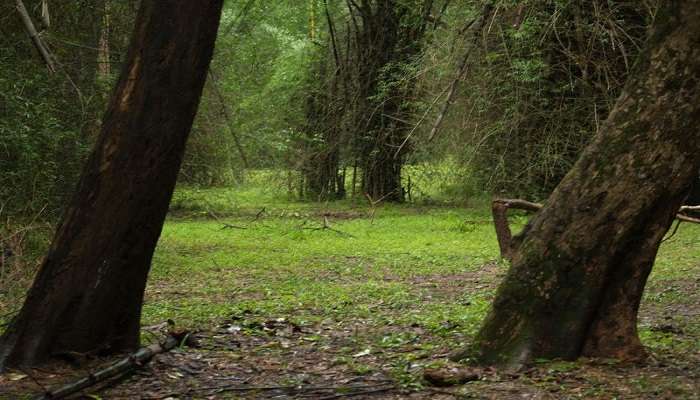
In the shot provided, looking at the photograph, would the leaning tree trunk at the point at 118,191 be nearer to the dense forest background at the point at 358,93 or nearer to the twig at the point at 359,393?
the twig at the point at 359,393

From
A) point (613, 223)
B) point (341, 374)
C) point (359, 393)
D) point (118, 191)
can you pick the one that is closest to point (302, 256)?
point (341, 374)

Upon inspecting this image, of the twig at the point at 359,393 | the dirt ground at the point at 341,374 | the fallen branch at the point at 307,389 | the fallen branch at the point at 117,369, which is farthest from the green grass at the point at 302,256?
the twig at the point at 359,393

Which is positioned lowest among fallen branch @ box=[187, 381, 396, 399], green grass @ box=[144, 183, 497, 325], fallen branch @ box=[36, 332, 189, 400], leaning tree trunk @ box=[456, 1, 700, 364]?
green grass @ box=[144, 183, 497, 325]

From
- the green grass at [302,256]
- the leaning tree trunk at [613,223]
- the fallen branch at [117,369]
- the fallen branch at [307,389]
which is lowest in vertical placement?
the green grass at [302,256]

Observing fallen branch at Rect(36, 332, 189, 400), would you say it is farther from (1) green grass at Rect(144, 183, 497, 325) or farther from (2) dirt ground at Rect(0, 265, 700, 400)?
(1) green grass at Rect(144, 183, 497, 325)

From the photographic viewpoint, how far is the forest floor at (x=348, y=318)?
17.6ft

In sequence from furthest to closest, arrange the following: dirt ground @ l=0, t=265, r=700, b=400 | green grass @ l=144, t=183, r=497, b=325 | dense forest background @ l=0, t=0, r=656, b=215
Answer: dense forest background @ l=0, t=0, r=656, b=215
green grass @ l=144, t=183, r=497, b=325
dirt ground @ l=0, t=265, r=700, b=400

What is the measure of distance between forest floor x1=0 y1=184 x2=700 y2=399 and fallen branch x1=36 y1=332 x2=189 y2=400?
8 cm

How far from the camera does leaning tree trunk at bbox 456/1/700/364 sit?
539 cm

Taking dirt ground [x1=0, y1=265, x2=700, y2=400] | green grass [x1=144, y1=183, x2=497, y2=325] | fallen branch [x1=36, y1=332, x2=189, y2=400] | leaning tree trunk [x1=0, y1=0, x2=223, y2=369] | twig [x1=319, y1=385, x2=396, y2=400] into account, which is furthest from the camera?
green grass [x1=144, y1=183, x2=497, y2=325]

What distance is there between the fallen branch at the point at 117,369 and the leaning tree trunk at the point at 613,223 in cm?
209

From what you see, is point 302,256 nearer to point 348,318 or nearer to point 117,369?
point 348,318

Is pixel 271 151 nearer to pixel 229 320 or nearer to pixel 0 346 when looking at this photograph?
pixel 229 320

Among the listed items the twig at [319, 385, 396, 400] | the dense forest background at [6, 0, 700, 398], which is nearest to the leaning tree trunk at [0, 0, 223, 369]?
the dense forest background at [6, 0, 700, 398]
